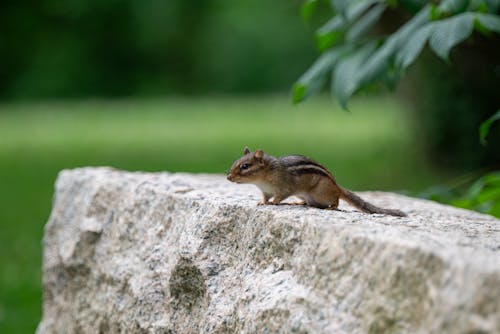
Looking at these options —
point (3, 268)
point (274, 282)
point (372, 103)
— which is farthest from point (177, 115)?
Answer: point (274, 282)

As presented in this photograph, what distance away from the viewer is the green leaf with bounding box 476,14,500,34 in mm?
3062

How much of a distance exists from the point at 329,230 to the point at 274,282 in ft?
0.81

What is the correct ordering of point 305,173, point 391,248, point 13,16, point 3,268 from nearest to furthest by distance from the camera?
point 391,248, point 305,173, point 3,268, point 13,16

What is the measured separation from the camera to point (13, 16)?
2588 centimetres

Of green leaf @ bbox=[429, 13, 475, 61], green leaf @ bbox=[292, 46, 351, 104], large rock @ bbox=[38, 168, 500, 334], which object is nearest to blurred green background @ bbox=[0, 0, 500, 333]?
large rock @ bbox=[38, 168, 500, 334]

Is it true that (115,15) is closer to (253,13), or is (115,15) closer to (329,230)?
(253,13)

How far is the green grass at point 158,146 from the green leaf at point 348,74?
2608 mm

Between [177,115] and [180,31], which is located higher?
[180,31]

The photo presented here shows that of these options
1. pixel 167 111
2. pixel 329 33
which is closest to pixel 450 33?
pixel 329 33

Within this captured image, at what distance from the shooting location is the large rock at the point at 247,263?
2002 millimetres

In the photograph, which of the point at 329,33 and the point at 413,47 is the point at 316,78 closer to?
the point at 329,33

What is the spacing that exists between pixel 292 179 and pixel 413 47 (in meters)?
0.66

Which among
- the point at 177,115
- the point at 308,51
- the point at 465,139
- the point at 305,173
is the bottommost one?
the point at 305,173

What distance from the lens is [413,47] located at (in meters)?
3.18
